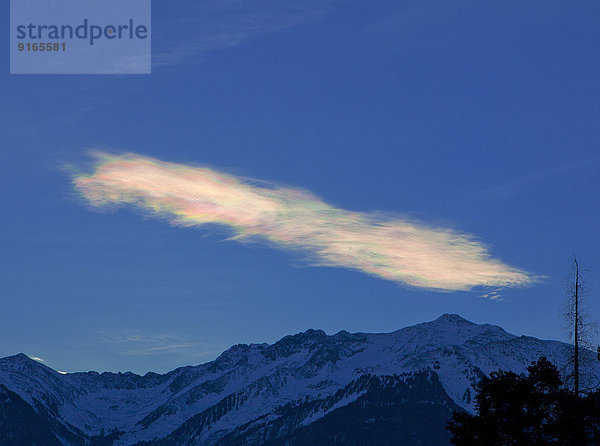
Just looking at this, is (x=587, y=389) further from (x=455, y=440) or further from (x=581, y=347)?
(x=455, y=440)

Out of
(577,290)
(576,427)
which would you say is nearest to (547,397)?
(576,427)

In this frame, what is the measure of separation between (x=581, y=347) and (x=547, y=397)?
6.45 meters

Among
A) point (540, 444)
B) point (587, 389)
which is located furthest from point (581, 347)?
point (540, 444)

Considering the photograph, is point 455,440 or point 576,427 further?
point 455,440

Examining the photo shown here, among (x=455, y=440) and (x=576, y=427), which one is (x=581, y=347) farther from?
(x=455, y=440)

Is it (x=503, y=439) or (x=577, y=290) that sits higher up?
(x=577, y=290)

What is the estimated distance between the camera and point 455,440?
72.2m

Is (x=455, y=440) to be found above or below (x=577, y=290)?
below

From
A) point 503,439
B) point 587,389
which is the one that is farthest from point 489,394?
point 587,389

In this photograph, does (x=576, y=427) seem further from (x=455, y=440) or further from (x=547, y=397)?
(x=455, y=440)

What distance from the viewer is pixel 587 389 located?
6456 centimetres

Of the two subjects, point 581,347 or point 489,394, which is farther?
point 489,394

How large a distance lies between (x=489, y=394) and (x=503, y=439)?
3.33 m

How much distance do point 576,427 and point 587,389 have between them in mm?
3471
